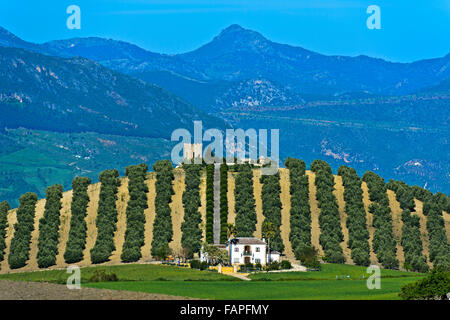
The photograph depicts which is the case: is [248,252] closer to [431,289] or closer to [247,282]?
[247,282]

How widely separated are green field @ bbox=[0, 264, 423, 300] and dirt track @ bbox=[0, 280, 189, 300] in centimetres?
450

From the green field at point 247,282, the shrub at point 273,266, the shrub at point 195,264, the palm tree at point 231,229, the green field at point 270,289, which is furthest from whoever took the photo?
the palm tree at point 231,229

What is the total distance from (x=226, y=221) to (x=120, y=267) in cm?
3835

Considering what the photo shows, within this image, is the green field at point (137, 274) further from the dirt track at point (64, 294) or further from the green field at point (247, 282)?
the dirt track at point (64, 294)

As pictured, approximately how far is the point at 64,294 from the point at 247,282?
30859 millimetres

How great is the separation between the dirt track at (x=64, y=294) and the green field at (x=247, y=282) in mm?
4504

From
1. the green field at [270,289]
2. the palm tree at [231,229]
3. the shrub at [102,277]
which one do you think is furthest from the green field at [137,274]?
the palm tree at [231,229]

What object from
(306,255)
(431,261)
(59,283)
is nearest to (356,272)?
(306,255)

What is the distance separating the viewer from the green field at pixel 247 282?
12475 cm

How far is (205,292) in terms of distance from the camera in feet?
416

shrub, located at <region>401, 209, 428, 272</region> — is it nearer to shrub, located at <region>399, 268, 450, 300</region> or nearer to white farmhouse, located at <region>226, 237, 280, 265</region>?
white farmhouse, located at <region>226, 237, 280, 265</region>

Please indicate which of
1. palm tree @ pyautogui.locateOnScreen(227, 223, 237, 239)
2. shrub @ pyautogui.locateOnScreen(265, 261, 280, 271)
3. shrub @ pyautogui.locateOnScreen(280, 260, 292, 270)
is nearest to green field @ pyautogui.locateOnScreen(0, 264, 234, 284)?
shrub @ pyautogui.locateOnScreen(265, 261, 280, 271)

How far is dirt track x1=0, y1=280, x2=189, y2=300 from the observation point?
119 meters
